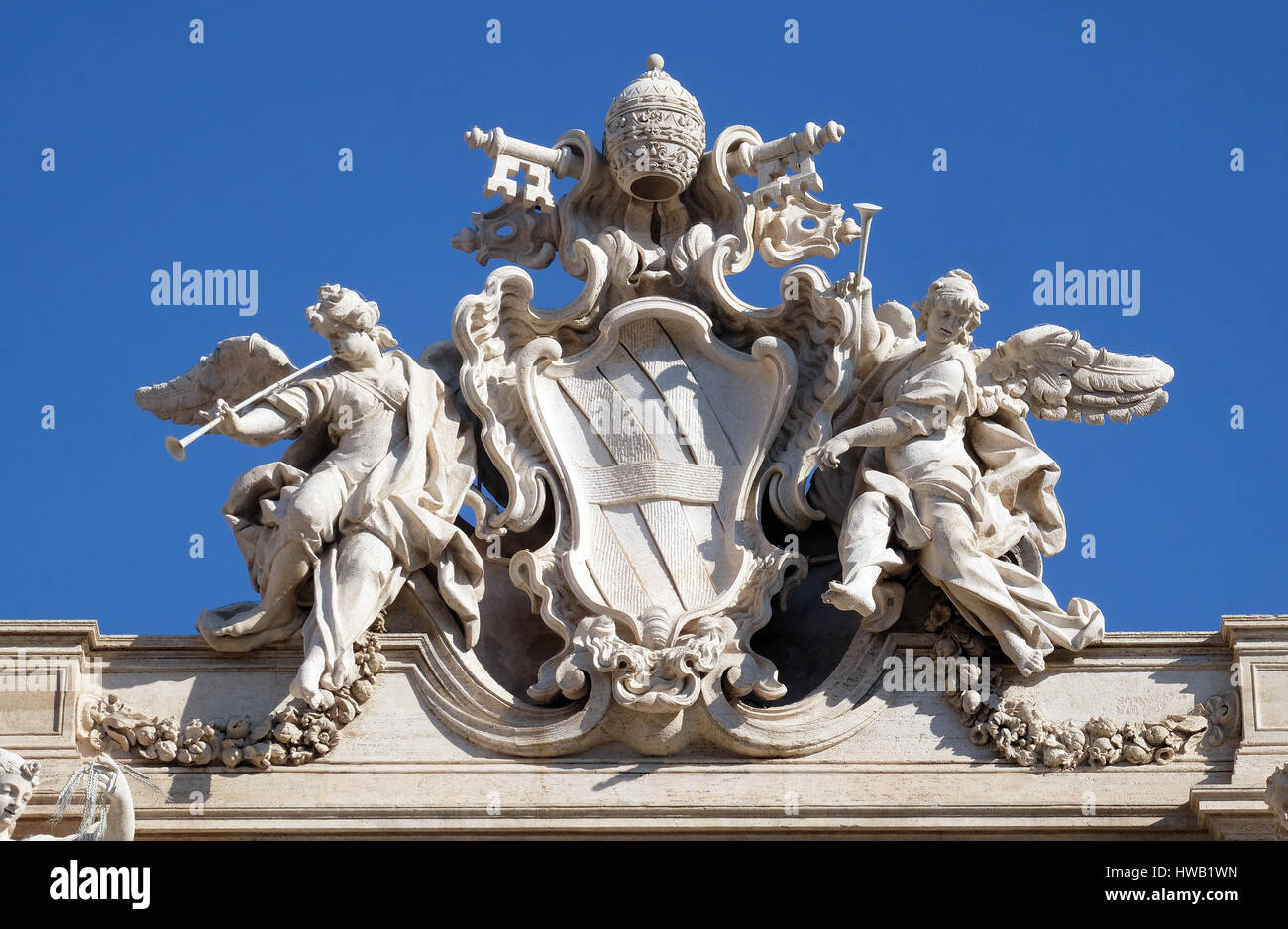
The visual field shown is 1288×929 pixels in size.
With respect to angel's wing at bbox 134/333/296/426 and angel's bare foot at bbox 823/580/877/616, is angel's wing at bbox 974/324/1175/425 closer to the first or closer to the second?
angel's bare foot at bbox 823/580/877/616

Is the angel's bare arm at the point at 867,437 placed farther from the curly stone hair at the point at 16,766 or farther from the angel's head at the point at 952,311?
the curly stone hair at the point at 16,766

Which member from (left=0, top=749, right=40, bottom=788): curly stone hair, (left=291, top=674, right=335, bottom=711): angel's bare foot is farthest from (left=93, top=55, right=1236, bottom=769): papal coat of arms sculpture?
(left=0, top=749, right=40, bottom=788): curly stone hair

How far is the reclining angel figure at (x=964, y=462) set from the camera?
1873 centimetres

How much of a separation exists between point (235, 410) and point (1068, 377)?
4.54m

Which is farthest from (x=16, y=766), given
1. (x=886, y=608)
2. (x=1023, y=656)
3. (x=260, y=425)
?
(x=1023, y=656)

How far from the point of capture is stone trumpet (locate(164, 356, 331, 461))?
18.5 meters

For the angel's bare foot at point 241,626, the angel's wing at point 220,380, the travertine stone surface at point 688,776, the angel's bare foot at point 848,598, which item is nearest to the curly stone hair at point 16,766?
the travertine stone surface at point 688,776

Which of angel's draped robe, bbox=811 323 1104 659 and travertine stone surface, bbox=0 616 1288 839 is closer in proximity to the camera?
travertine stone surface, bbox=0 616 1288 839

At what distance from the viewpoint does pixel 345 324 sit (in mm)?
19453
